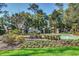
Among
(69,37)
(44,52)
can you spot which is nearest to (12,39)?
(44,52)

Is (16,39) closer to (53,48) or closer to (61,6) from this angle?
(53,48)

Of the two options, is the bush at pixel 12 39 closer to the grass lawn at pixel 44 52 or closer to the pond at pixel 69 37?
the grass lawn at pixel 44 52

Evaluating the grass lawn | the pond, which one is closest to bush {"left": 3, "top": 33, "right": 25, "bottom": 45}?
the grass lawn

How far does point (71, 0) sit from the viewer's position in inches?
92.7

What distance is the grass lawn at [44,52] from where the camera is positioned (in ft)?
7.66

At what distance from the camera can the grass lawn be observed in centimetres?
234

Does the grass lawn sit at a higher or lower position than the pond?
lower

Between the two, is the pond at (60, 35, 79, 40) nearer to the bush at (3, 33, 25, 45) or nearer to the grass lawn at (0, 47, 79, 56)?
the grass lawn at (0, 47, 79, 56)

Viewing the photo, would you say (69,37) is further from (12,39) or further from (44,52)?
(12,39)

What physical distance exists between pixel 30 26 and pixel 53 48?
1.09ft

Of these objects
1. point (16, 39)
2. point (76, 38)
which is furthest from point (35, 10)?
point (76, 38)

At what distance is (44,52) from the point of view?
235cm

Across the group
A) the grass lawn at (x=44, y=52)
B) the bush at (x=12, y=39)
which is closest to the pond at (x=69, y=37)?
the grass lawn at (x=44, y=52)

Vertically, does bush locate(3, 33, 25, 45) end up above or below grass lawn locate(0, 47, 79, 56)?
above
